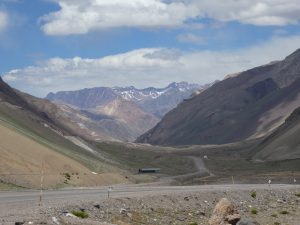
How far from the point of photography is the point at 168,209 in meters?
43.1

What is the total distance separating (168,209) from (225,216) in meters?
7.02

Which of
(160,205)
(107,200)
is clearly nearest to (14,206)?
(107,200)

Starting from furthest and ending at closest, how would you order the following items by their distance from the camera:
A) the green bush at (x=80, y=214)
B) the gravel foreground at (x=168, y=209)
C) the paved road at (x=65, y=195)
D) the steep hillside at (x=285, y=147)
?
the steep hillside at (x=285, y=147), the paved road at (x=65, y=195), the green bush at (x=80, y=214), the gravel foreground at (x=168, y=209)

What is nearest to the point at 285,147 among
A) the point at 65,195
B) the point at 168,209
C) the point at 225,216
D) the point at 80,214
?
the point at 65,195

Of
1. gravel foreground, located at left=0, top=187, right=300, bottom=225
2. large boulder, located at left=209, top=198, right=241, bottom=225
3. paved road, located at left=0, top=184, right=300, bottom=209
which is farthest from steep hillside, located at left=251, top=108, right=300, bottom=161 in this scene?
large boulder, located at left=209, top=198, right=241, bottom=225

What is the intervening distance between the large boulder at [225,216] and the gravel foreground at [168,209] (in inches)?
109

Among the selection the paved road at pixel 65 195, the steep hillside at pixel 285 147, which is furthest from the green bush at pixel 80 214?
the steep hillside at pixel 285 147

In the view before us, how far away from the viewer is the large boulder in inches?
1443

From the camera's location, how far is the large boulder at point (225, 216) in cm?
3666

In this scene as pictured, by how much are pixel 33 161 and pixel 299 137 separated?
363 feet

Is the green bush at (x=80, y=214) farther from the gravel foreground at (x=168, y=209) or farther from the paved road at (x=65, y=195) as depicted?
the paved road at (x=65, y=195)

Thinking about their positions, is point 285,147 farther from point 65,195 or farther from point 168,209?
point 168,209

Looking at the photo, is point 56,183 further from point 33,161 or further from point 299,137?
point 299,137

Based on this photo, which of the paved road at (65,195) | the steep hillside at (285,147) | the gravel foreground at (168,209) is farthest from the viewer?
the steep hillside at (285,147)
